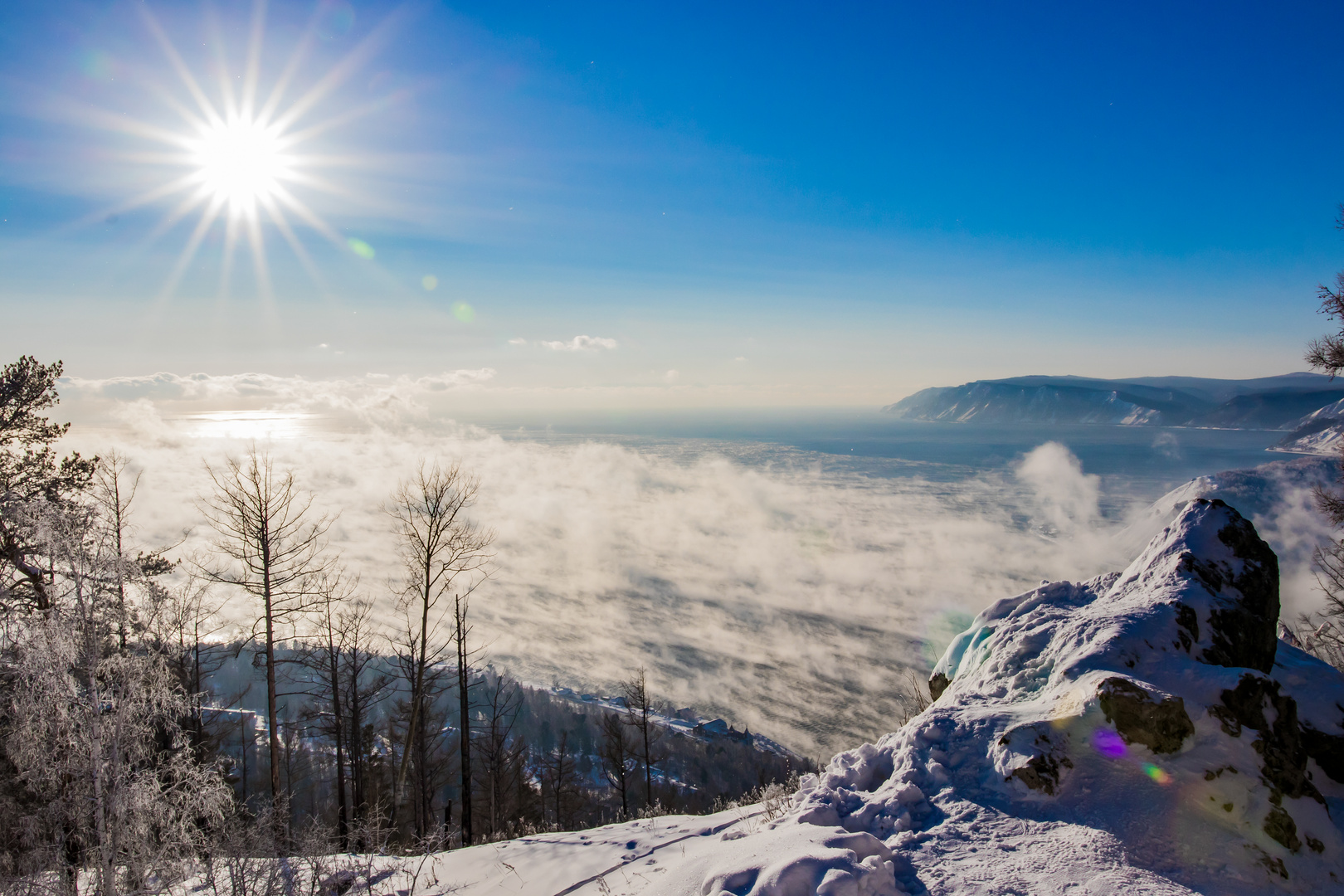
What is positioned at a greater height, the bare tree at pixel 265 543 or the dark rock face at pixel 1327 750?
the bare tree at pixel 265 543

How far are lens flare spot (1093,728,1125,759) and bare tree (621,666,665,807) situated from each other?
21.8m

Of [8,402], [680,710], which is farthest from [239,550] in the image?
[680,710]

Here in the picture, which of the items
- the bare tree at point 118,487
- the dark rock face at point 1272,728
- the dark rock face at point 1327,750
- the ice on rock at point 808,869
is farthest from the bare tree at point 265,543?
the dark rock face at point 1327,750

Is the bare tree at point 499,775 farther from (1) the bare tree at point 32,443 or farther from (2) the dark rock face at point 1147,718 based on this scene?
(2) the dark rock face at point 1147,718

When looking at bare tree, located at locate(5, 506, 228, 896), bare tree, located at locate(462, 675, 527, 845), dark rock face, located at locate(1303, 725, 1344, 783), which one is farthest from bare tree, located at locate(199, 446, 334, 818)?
dark rock face, located at locate(1303, 725, 1344, 783)

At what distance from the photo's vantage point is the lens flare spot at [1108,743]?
6.00m

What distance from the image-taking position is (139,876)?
8086mm

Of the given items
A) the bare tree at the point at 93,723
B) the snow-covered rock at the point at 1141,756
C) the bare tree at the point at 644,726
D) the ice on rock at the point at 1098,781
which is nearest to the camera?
the ice on rock at the point at 1098,781

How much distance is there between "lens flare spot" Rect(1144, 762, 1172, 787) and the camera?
18.8 feet

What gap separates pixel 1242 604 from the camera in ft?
26.8

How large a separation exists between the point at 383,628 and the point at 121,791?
113755 millimetres

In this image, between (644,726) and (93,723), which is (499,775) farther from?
(93,723)

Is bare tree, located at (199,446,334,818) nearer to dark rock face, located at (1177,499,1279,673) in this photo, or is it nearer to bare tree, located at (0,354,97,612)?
bare tree, located at (0,354,97,612)

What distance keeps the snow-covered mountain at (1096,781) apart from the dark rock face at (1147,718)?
0.02 metres
